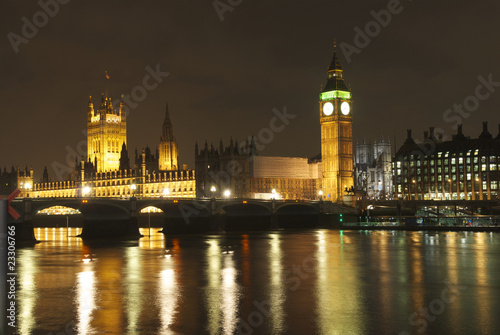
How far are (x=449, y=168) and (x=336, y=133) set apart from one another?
3192 centimetres

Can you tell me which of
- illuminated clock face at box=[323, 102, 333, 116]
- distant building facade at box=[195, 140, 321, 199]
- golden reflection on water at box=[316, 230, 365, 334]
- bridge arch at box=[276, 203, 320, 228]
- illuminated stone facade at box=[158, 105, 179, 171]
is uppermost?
illuminated clock face at box=[323, 102, 333, 116]

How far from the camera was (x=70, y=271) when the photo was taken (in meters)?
38.6

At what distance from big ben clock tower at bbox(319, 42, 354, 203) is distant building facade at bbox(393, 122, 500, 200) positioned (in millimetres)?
26632

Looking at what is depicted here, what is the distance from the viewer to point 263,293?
28656 mm

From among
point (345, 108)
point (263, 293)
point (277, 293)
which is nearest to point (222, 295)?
point (263, 293)

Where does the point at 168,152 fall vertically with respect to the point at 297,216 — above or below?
above

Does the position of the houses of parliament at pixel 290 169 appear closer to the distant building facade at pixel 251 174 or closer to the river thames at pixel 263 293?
the distant building facade at pixel 251 174

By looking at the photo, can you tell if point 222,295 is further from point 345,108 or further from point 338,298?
point 345,108

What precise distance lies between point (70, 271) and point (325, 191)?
11793 centimetres

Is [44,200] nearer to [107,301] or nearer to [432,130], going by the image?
[107,301]

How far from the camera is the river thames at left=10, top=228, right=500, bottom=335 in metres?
21.5

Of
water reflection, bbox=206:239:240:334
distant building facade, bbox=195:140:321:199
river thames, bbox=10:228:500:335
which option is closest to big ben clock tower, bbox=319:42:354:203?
distant building facade, bbox=195:140:321:199

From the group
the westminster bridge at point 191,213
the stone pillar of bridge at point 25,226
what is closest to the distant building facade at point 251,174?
the westminster bridge at point 191,213

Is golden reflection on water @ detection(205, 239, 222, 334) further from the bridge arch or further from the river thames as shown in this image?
the bridge arch
